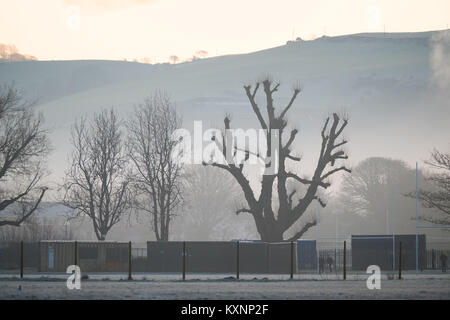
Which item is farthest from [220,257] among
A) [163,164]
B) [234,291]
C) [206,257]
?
[234,291]

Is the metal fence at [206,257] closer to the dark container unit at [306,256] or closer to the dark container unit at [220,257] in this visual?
the dark container unit at [220,257]

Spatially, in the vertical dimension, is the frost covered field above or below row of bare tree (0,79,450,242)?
below

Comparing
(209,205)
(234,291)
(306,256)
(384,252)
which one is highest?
(209,205)

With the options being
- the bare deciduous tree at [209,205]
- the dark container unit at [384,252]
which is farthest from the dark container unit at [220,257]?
the bare deciduous tree at [209,205]

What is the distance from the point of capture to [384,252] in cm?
6594

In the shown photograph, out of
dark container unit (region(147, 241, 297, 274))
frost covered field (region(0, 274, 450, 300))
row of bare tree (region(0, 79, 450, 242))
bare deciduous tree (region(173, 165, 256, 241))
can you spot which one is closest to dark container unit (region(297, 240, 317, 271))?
row of bare tree (region(0, 79, 450, 242))

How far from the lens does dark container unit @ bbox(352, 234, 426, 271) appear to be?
2579 inches

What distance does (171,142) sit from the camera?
73.8m

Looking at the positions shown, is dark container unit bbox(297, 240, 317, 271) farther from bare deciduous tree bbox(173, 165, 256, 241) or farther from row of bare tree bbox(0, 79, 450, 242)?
bare deciduous tree bbox(173, 165, 256, 241)

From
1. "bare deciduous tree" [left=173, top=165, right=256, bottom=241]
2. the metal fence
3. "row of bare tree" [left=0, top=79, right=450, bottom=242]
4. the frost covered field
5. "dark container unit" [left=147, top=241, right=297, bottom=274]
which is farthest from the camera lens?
"bare deciduous tree" [left=173, top=165, right=256, bottom=241]

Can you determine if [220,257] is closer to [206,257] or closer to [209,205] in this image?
[206,257]
